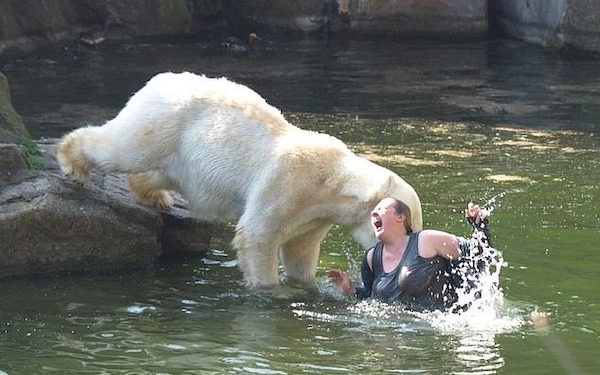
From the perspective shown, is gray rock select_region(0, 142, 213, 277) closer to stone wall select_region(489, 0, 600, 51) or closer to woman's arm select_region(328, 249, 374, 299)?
woman's arm select_region(328, 249, 374, 299)

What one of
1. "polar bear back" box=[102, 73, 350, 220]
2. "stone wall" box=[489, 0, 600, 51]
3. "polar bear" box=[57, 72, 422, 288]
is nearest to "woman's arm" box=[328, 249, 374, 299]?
"polar bear" box=[57, 72, 422, 288]

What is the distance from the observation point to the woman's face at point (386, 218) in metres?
7.18

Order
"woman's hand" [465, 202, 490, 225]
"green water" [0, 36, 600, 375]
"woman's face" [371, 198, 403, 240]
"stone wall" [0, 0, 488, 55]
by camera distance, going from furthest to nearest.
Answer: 1. "stone wall" [0, 0, 488, 55]
2. "woman's face" [371, 198, 403, 240]
3. "woman's hand" [465, 202, 490, 225]
4. "green water" [0, 36, 600, 375]

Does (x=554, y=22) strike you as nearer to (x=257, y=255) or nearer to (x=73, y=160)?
(x=73, y=160)

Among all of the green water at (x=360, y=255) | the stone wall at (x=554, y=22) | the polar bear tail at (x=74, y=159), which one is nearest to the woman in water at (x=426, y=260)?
the green water at (x=360, y=255)

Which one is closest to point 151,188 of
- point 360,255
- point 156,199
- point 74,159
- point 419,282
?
point 156,199

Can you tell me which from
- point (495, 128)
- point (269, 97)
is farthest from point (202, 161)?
point (269, 97)

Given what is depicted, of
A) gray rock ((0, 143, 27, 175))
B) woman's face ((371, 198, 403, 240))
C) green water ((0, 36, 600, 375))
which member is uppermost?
gray rock ((0, 143, 27, 175))

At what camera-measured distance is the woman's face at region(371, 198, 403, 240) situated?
7176mm

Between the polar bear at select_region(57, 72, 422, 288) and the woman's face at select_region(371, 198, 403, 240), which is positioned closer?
the woman's face at select_region(371, 198, 403, 240)

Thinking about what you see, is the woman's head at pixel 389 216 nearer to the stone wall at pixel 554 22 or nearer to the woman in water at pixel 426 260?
the woman in water at pixel 426 260

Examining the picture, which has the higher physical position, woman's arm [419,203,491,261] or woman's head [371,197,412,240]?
woman's head [371,197,412,240]

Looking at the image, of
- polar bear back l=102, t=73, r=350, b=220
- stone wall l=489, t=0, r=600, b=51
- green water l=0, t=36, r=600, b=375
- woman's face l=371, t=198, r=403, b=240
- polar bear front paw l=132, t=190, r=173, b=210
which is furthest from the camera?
stone wall l=489, t=0, r=600, b=51

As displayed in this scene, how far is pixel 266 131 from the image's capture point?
779 cm
